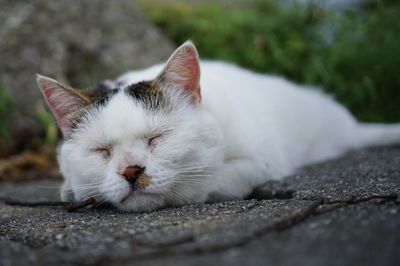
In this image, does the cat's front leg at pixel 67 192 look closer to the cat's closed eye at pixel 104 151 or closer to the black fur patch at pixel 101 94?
the cat's closed eye at pixel 104 151

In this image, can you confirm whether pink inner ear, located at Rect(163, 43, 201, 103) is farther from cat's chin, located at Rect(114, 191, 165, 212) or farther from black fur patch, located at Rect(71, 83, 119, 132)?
cat's chin, located at Rect(114, 191, 165, 212)

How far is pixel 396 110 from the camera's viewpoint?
205 inches

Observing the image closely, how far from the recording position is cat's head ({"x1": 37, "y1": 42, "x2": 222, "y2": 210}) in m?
2.36

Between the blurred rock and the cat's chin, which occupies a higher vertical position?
the blurred rock

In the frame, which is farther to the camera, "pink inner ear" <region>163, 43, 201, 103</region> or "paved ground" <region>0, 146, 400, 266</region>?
"pink inner ear" <region>163, 43, 201, 103</region>

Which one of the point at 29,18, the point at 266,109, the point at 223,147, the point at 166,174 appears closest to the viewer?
the point at 166,174

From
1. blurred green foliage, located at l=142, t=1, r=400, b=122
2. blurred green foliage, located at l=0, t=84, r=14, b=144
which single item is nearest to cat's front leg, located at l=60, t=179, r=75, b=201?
blurred green foliage, located at l=0, t=84, r=14, b=144

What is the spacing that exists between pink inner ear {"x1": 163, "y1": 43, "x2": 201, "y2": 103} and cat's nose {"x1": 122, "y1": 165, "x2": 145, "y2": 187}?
0.58 meters

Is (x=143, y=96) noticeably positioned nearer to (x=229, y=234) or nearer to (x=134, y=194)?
(x=134, y=194)

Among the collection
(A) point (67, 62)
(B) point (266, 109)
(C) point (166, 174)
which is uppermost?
(A) point (67, 62)

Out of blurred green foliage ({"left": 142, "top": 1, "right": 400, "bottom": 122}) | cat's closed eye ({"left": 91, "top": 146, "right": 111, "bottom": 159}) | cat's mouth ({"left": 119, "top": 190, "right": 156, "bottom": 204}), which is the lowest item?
cat's mouth ({"left": 119, "top": 190, "right": 156, "bottom": 204})

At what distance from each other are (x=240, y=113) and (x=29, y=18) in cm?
286

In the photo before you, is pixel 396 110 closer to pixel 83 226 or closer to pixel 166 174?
pixel 166 174

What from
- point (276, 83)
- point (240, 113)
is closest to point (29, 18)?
point (276, 83)
